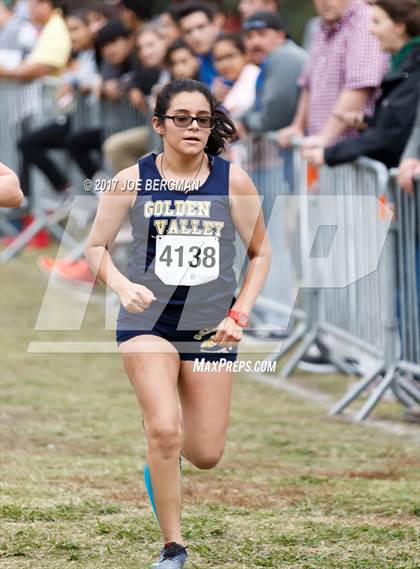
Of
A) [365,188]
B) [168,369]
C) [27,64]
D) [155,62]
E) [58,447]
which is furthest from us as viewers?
[27,64]

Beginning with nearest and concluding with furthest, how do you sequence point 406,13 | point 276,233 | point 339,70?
point 406,13, point 339,70, point 276,233

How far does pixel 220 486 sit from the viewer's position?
21.3 feet

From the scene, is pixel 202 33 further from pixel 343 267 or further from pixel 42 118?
pixel 42 118

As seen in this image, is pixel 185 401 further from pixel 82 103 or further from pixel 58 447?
pixel 82 103

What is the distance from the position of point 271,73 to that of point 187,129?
16.0 feet

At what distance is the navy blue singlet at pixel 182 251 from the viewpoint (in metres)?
5.25

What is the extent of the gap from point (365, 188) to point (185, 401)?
11.1ft

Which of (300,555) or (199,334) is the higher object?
(199,334)

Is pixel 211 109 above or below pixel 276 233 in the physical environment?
above

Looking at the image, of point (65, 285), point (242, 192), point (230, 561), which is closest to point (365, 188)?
point (242, 192)

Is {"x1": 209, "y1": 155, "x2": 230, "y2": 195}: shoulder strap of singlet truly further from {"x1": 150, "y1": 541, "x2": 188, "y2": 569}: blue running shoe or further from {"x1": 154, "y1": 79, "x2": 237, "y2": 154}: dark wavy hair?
{"x1": 150, "y1": 541, "x2": 188, "y2": 569}: blue running shoe

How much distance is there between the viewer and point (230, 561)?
520 centimetres

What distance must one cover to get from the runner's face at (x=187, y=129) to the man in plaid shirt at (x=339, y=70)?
3.36 metres

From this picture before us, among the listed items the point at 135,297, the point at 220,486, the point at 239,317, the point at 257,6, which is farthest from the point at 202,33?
the point at 135,297
